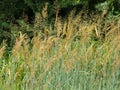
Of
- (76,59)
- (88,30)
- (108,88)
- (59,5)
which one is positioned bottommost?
(108,88)

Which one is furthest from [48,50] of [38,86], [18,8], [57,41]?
[18,8]

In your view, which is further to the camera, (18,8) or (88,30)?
(18,8)

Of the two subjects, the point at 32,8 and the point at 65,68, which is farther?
the point at 32,8

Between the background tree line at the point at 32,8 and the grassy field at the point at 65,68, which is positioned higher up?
the background tree line at the point at 32,8

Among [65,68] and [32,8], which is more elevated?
[32,8]

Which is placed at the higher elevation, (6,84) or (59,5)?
(59,5)

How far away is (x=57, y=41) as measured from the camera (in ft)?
15.5

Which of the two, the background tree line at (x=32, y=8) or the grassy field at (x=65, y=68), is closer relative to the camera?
the grassy field at (x=65, y=68)

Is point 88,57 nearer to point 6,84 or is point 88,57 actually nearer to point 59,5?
point 6,84

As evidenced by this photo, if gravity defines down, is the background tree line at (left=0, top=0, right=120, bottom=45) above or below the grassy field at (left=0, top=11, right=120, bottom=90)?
above

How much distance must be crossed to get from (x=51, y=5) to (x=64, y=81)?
236 centimetres

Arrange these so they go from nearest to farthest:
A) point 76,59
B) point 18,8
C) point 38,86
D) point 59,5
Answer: point 38,86, point 76,59, point 59,5, point 18,8

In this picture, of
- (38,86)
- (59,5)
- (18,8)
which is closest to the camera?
(38,86)

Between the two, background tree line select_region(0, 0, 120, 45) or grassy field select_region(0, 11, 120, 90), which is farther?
background tree line select_region(0, 0, 120, 45)
